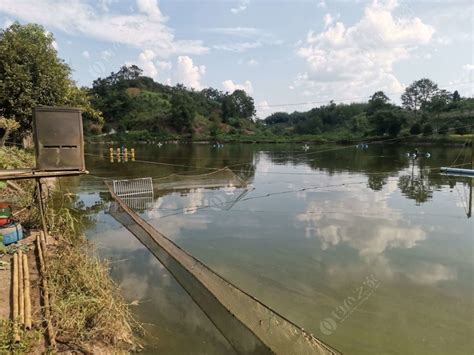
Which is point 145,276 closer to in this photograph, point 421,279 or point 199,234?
point 199,234

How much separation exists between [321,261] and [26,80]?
51.2 feet

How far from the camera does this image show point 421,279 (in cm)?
759

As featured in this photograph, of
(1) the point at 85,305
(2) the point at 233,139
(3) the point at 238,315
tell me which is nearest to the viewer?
(1) the point at 85,305

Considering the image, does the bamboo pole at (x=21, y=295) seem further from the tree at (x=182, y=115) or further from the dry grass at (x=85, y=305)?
the tree at (x=182, y=115)

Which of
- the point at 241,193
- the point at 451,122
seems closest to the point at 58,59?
the point at 241,193

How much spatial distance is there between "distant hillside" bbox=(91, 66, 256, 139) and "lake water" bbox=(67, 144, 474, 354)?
61.7m

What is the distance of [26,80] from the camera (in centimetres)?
1666

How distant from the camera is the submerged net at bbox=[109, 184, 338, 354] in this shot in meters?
4.31

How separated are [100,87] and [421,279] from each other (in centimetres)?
8856

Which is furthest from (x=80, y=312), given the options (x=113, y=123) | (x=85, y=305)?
(x=113, y=123)

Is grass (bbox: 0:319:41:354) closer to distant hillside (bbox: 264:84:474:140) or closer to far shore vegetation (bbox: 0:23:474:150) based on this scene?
far shore vegetation (bbox: 0:23:474:150)

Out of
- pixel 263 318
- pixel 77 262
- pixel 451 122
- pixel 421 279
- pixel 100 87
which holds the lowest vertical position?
pixel 421 279

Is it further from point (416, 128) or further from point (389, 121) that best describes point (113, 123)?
point (416, 128)

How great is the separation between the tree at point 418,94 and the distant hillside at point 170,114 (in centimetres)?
3311
